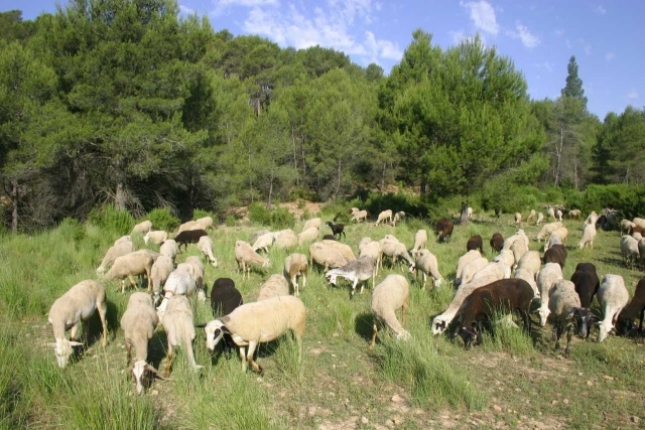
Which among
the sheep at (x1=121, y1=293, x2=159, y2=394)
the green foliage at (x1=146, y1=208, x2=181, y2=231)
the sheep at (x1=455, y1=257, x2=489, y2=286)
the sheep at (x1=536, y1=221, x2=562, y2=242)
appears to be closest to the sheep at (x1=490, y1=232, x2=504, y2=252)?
the sheep at (x1=536, y1=221, x2=562, y2=242)

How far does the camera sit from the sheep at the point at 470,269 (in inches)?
411

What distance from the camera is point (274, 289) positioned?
28.0 ft

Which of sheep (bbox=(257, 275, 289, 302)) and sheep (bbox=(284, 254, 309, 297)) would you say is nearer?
sheep (bbox=(257, 275, 289, 302))

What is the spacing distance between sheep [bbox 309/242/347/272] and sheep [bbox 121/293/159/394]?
216 inches

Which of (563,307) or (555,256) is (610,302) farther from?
(555,256)

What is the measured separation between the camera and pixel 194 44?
20.1 meters

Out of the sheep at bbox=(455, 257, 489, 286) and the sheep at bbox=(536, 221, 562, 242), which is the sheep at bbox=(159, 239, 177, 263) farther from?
the sheep at bbox=(536, 221, 562, 242)

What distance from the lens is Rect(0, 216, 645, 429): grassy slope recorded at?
192 inches

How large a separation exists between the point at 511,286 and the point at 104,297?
23.0 feet

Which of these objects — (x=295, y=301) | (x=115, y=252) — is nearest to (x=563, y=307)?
(x=295, y=301)

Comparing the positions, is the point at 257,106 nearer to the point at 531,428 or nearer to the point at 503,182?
the point at 503,182

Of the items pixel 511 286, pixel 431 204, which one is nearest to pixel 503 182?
pixel 431 204

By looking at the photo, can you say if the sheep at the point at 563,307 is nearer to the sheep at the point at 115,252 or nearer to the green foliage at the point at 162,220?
the sheep at the point at 115,252

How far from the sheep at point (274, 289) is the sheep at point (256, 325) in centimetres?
110
